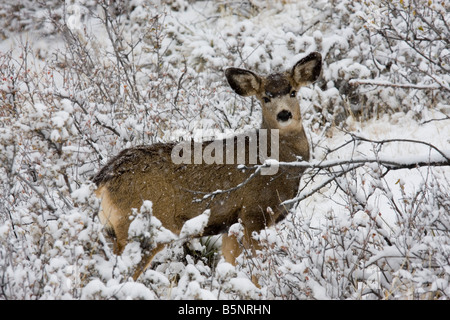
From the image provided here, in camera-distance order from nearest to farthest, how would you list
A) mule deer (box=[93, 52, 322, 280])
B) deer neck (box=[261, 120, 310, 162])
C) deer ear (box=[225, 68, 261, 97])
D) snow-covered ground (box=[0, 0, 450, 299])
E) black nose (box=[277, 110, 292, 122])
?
snow-covered ground (box=[0, 0, 450, 299]) < mule deer (box=[93, 52, 322, 280]) < black nose (box=[277, 110, 292, 122]) < deer neck (box=[261, 120, 310, 162]) < deer ear (box=[225, 68, 261, 97])

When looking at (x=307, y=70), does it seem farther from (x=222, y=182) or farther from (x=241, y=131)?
(x=241, y=131)

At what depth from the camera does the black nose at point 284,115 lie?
5.64 m

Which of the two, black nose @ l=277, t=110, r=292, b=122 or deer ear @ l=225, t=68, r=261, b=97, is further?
deer ear @ l=225, t=68, r=261, b=97

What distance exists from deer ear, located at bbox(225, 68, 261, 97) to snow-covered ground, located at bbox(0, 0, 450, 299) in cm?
130

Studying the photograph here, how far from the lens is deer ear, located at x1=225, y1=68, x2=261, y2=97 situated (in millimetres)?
5984

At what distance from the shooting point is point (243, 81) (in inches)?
241

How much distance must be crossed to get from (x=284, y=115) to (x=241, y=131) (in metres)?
2.41

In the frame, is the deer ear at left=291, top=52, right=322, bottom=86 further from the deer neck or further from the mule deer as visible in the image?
the deer neck

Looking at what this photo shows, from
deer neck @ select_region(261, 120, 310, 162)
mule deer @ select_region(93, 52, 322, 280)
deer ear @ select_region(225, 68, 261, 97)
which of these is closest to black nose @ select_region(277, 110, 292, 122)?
mule deer @ select_region(93, 52, 322, 280)

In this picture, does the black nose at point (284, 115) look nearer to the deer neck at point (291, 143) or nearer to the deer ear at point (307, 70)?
the deer neck at point (291, 143)

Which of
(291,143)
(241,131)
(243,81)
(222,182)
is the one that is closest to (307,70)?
(243,81)

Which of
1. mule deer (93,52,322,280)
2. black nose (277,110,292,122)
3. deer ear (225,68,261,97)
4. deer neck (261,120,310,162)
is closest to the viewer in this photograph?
mule deer (93,52,322,280)

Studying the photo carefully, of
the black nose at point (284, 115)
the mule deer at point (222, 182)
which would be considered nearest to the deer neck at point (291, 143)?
the mule deer at point (222, 182)
